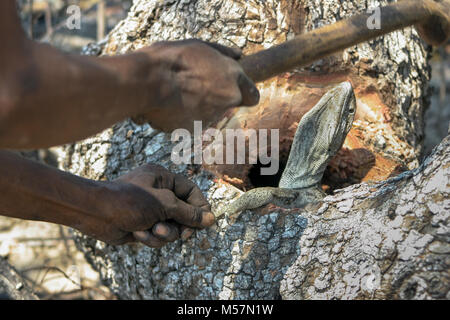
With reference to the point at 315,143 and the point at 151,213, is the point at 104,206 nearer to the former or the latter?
the point at 151,213

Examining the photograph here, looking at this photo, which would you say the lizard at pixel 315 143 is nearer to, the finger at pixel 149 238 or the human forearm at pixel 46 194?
the finger at pixel 149 238

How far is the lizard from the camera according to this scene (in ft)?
9.30

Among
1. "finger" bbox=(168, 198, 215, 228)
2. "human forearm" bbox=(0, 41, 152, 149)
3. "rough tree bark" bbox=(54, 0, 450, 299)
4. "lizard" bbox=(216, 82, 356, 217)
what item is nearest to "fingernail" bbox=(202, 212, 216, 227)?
"finger" bbox=(168, 198, 215, 228)

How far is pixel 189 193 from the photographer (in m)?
2.29

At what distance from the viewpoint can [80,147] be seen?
329 cm

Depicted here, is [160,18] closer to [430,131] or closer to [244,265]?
[244,265]

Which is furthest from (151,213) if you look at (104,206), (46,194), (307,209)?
(307,209)

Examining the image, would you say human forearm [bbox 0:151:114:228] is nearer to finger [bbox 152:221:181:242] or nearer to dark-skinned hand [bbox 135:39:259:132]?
finger [bbox 152:221:181:242]

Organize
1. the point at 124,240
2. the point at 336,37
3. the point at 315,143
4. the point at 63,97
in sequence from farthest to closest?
the point at 315,143, the point at 124,240, the point at 336,37, the point at 63,97

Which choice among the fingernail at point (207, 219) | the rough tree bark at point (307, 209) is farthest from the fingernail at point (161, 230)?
the rough tree bark at point (307, 209)

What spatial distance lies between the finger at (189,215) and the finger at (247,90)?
2.30 ft

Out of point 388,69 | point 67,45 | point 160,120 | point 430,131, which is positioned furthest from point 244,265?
point 430,131

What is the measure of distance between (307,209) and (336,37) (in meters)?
0.90

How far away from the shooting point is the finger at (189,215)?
7.08 feet
